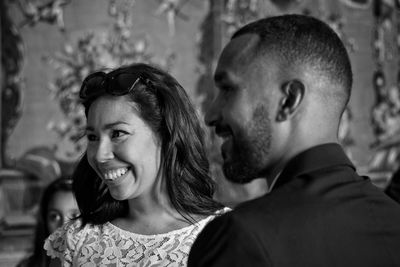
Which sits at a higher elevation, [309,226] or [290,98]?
[290,98]

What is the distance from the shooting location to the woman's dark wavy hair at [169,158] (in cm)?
198

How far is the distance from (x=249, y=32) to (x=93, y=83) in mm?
784

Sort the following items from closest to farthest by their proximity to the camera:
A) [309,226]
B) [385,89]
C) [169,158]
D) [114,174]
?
[309,226] < [114,174] < [169,158] < [385,89]

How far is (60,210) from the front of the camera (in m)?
2.87

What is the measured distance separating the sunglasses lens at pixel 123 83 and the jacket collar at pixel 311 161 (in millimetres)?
848

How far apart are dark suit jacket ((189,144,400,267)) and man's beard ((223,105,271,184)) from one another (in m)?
0.05

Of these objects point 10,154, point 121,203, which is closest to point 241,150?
point 121,203

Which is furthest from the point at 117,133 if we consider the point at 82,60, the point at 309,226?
the point at 82,60

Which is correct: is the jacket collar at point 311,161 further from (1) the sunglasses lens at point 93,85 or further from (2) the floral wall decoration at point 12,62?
(2) the floral wall decoration at point 12,62

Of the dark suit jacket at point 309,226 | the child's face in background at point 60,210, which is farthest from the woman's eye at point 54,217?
the dark suit jacket at point 309,226

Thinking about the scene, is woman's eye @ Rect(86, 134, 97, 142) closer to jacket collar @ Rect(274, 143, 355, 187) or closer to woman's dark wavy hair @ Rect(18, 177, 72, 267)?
jacket collar @ Rect(274, 143, 355, 187)

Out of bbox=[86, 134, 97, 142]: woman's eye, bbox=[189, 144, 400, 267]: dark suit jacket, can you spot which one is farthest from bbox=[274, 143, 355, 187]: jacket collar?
bbox=[86, 134, 97, 142]: woman's eye

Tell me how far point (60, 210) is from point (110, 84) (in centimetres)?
105

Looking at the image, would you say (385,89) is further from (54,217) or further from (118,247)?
(118,247)
